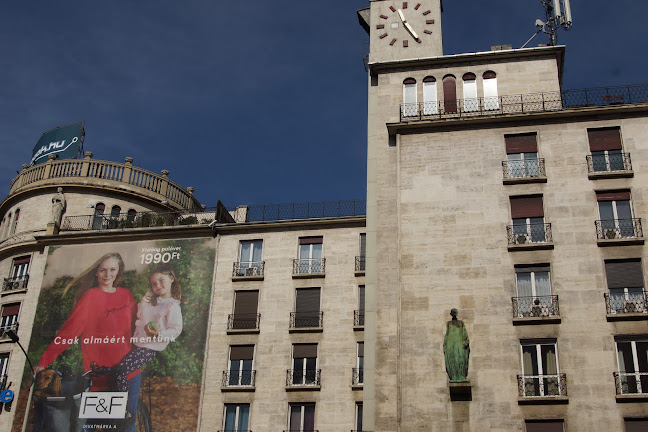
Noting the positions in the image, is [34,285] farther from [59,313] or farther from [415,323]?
[415,323]

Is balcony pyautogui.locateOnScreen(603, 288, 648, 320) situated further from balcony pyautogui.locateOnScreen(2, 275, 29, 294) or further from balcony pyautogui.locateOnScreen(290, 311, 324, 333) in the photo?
balcony pyautogui.locateOnScreen(2, 275, 29, 294)

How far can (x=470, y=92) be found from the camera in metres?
39.7

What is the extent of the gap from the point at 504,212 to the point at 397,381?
28.7 ft

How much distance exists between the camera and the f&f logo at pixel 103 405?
147 ft

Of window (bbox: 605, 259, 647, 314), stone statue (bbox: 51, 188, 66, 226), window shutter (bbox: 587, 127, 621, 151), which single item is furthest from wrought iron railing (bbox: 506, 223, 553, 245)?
stone statue (bbox: 51, 188, 66, 226)

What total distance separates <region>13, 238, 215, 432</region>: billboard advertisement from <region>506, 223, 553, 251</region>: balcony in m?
19.4

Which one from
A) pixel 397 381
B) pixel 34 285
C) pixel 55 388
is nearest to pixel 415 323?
pixel 397 381

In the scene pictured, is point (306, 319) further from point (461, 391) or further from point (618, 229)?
point (618, 229)

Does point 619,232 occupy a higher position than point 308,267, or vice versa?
point 308,267

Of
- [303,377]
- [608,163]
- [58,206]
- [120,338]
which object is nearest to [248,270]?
[303,377]

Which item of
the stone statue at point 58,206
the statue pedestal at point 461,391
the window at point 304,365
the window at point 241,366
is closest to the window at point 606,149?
the statue pedestal at point 461,391

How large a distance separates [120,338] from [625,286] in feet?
91.7

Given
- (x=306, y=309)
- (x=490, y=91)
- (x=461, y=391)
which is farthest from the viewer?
(x=306, y=309)

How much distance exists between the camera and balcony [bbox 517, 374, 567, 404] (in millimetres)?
31109
